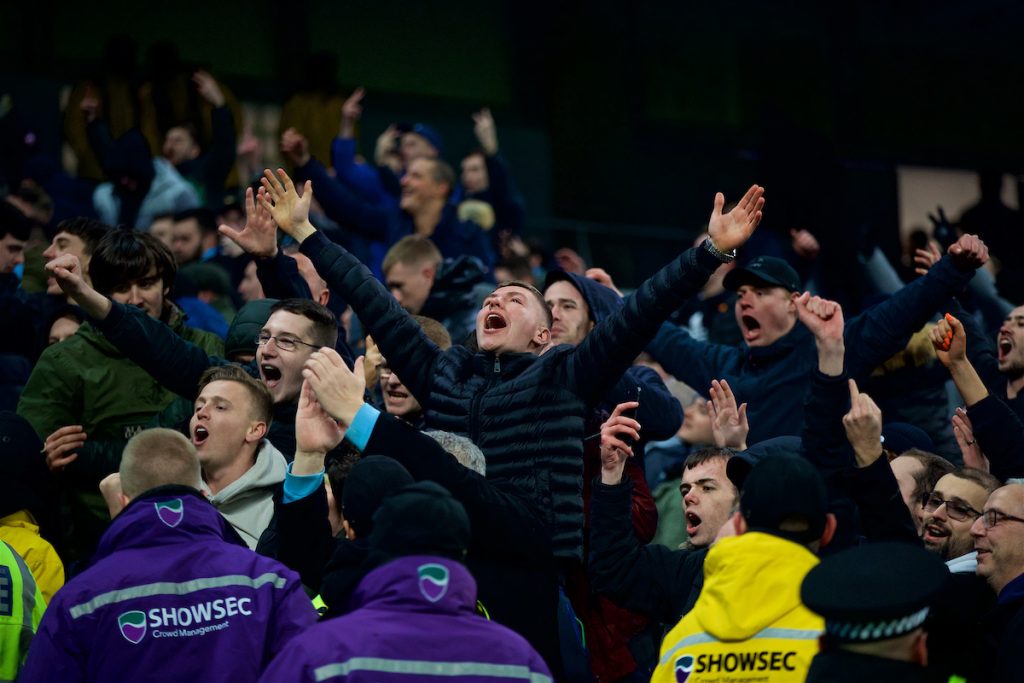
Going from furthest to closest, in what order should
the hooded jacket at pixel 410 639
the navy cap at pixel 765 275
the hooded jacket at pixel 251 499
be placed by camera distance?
the navy cap at pixel 765 275, the hooded jacket at pixel 251 499, the hooded jacket at pixel 410 639

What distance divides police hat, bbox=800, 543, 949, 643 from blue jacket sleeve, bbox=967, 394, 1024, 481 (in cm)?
229

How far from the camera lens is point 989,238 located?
34.2ft

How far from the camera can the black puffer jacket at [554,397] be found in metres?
5.79

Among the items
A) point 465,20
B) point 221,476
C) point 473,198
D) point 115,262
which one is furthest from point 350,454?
point 465,20

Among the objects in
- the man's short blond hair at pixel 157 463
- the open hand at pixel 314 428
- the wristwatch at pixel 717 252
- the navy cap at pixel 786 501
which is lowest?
the man's short blond hair at pixel 157 463

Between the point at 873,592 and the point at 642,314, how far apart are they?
6.95 feet

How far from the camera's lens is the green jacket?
22.0ft

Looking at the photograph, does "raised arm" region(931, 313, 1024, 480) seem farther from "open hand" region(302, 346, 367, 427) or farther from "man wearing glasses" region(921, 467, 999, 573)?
"open hand" region(302, 346, 367, 427)

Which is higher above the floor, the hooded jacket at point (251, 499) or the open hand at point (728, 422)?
the open hand at point (728, 422)

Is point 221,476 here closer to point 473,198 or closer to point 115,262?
point 115,262

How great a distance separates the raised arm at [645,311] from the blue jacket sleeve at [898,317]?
4.49ft

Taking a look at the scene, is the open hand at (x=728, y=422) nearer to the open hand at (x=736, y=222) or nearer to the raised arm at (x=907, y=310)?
the raised arm at (x=907, y=310)

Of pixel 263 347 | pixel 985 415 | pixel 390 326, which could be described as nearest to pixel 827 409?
pixel 985 415

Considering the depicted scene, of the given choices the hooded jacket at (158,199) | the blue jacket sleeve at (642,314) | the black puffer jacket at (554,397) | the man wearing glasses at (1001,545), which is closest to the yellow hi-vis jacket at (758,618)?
the man wearing glasses at (1001,545)
